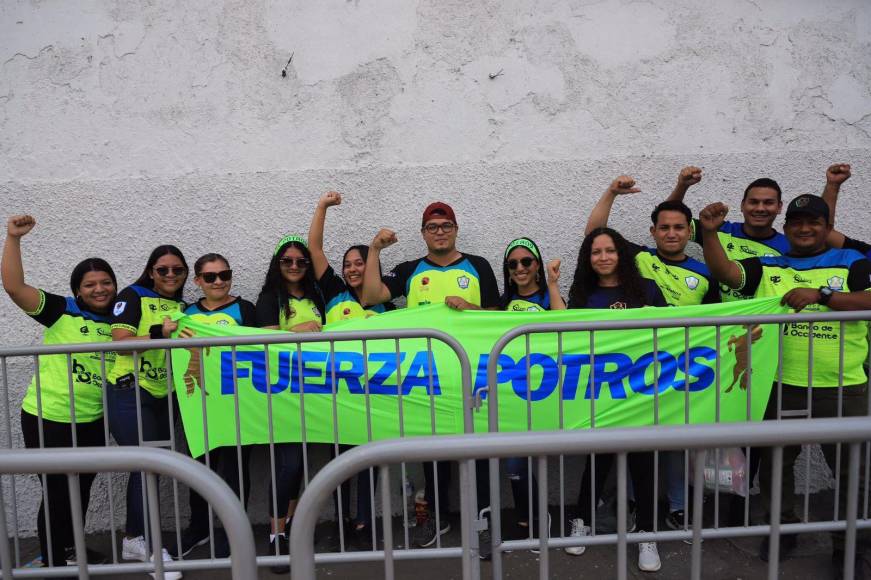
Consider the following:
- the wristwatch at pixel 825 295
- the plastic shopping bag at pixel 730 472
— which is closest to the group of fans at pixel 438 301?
the wristwatch at pixel 825 295

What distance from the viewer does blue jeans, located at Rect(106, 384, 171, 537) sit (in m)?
3.77

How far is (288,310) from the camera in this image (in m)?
4.21

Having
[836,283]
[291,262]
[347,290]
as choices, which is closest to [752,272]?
[836,283]

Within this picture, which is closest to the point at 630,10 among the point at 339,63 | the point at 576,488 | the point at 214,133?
the point at 339,63

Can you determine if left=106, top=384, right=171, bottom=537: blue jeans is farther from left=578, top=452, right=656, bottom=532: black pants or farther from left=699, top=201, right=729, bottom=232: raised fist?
left=699, top=201, right=729, bottom=232: raised fist

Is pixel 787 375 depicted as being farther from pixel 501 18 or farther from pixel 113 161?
pixel 113 161

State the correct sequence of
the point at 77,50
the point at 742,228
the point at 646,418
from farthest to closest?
1. the point at 77,50
2. the point at 742,228
3. the point at 646,418

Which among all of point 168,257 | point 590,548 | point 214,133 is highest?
point 214,133

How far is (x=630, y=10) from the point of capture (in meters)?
5.05

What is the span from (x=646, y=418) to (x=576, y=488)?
138cm

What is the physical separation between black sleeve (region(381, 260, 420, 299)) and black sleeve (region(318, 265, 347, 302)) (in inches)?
12.8

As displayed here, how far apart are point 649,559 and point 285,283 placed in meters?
3.02

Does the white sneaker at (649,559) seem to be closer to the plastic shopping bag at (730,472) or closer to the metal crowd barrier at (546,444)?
the plastic shopping bag at (730,472)

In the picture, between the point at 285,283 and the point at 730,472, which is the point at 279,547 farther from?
the point at 730,472
